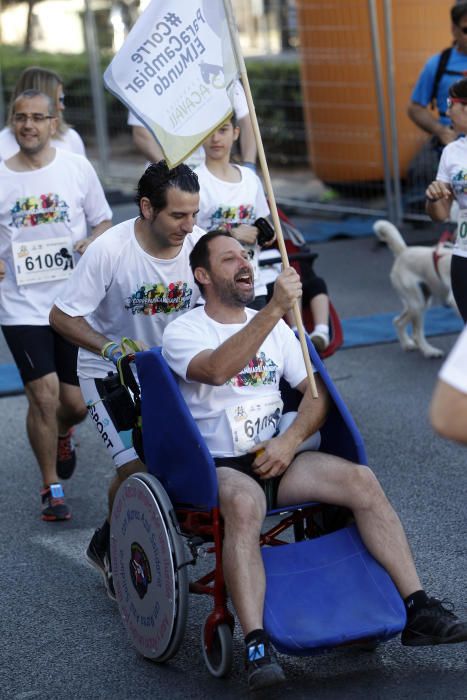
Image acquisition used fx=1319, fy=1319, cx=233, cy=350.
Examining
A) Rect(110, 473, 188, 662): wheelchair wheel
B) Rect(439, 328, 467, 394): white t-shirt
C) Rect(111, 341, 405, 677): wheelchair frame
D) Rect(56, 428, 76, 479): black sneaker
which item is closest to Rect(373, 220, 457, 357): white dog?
Rect(56, 428, 76, 479): black sneaker

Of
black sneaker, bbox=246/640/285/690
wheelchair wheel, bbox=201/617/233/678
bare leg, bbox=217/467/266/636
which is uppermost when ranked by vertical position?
bare leg, bbox=217/467/266/636

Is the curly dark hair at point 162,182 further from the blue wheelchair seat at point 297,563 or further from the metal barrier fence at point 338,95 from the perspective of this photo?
the metal barrier fence at point 338,95

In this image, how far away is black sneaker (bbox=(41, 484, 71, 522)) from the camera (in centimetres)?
607

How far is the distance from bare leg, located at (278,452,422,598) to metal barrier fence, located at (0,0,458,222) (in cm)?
719

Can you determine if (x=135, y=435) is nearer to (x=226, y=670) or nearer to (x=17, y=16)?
(x=226, y=670)

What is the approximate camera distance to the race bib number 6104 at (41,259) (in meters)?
6.22

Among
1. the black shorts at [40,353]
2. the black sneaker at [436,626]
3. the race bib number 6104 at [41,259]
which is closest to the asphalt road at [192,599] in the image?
the black sneaker at [436,626]

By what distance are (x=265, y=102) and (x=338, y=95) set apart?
2194 millimetres

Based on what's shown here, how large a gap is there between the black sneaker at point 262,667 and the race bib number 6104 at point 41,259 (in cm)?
276

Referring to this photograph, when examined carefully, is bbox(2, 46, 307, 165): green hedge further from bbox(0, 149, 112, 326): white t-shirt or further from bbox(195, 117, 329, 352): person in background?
bbox(0, 149, 112, 326): white t-shirt

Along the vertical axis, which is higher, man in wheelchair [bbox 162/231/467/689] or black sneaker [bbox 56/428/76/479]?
man in wheelchair [bbox 162/231/467/689]

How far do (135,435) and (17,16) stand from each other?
49.4ft

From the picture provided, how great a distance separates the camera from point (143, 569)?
436cm

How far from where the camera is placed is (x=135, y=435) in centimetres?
461
